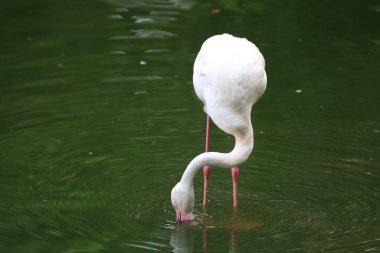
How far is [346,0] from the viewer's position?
14.9 meters

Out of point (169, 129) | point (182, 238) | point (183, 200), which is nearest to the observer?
point (182, 238)

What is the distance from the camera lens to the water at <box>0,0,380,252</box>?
7637mm

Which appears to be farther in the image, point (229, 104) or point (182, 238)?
point (229, 104)

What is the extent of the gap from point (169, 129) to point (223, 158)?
2355 millimetres

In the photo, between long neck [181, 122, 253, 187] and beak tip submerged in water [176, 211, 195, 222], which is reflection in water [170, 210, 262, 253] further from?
long neck [181, 122, 253, 187]

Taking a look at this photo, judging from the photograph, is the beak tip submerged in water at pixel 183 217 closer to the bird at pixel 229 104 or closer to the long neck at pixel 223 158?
the bird at pixel 229 104

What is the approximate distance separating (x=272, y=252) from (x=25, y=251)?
200 cm

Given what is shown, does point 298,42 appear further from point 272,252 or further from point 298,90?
point 272,252

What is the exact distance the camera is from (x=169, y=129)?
9.98 meters

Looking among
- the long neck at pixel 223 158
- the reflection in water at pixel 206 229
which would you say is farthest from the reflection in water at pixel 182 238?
the long neck at pixel 223 158

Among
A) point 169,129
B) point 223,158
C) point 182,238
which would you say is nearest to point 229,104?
point 223,158

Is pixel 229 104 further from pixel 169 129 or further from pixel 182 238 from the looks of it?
pixel 169 129

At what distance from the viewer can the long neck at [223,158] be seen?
7.61 metres

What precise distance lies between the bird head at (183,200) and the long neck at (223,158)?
7cm
